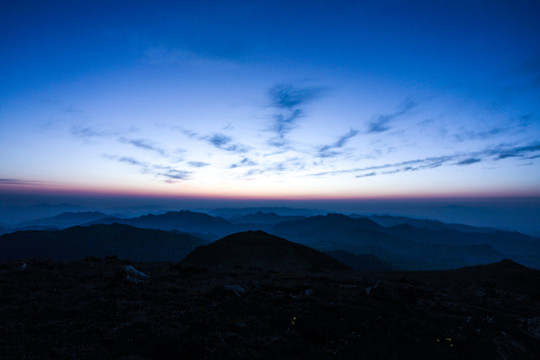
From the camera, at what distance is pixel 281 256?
212 feet

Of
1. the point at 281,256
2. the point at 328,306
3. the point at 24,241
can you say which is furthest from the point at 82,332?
the point at 24,241

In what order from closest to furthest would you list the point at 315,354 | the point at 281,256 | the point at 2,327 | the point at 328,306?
the point at 315,354 → the point at 2,327 → the point at 328,306 → the point at 281,256

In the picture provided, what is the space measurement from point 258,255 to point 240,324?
54.4 metres

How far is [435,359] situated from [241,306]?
34.0ft

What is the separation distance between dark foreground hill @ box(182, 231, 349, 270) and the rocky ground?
130 feet

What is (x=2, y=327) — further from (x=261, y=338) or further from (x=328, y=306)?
(x=328, y=306)

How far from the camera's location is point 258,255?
6500 cm

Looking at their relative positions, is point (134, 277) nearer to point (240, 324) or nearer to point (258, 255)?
point (240, 324)

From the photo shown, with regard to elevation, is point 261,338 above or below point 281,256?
above

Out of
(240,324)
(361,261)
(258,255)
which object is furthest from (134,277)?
(361,261)

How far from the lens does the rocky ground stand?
9.88m

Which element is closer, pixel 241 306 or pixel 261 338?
pixel 261 338

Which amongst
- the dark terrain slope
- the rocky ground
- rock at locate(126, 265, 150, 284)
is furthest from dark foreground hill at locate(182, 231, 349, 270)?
the dark terrain slope

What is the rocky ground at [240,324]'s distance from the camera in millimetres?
9883
